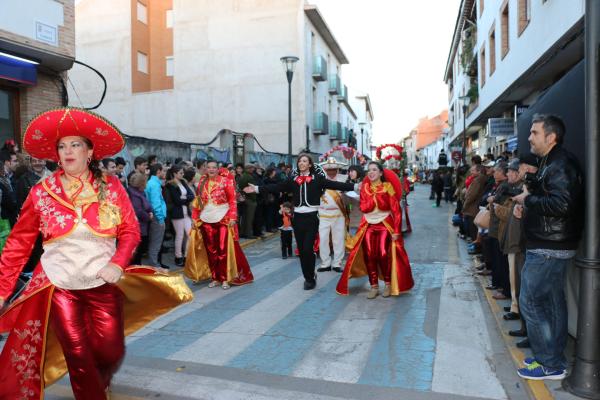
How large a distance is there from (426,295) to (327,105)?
99.5 ft

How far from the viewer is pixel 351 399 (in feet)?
12.1

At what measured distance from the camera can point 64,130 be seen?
3264 mm

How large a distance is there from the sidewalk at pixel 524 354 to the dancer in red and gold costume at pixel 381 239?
1.14 meters

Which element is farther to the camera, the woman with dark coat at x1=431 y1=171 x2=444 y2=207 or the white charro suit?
the woman with dark coat at x1=431 y1=171 x2=444 y2=207

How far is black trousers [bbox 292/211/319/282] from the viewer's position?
24.1 feet

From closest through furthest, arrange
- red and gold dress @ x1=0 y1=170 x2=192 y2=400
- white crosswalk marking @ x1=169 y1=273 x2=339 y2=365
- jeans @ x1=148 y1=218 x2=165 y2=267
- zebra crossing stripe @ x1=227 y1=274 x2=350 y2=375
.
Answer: red and gold dress @ x1=0 y1=170 x2=192 y2=400 < zebra crossing stripe @ x1=227 y1=274 x2=350 y2=375 < white crosswalk marking @ x1=169 y1=273 x2=339 y2=365 < jeans @ x1=148 y1=218 x2=165 y2=267

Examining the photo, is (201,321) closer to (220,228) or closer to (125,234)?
(220,228)

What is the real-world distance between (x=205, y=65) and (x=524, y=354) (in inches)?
1085

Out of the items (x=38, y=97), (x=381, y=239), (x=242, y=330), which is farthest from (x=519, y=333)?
(x=38, y=97)

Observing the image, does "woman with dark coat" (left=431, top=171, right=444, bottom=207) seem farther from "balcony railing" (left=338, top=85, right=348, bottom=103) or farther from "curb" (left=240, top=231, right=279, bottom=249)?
"balcony railing" (left=338, top=85, right=348, bottom=103)

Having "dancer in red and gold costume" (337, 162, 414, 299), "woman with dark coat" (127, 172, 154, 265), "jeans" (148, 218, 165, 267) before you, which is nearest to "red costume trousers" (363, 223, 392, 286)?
"dancer in red and gold costume" (337, 162, 414, 299)

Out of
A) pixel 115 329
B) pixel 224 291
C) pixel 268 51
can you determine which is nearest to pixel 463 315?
pixel 224 291

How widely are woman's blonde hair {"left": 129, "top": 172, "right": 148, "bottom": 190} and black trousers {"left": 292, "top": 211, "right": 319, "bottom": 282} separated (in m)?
2.57

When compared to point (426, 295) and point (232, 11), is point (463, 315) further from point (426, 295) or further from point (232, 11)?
point (232, 11)
